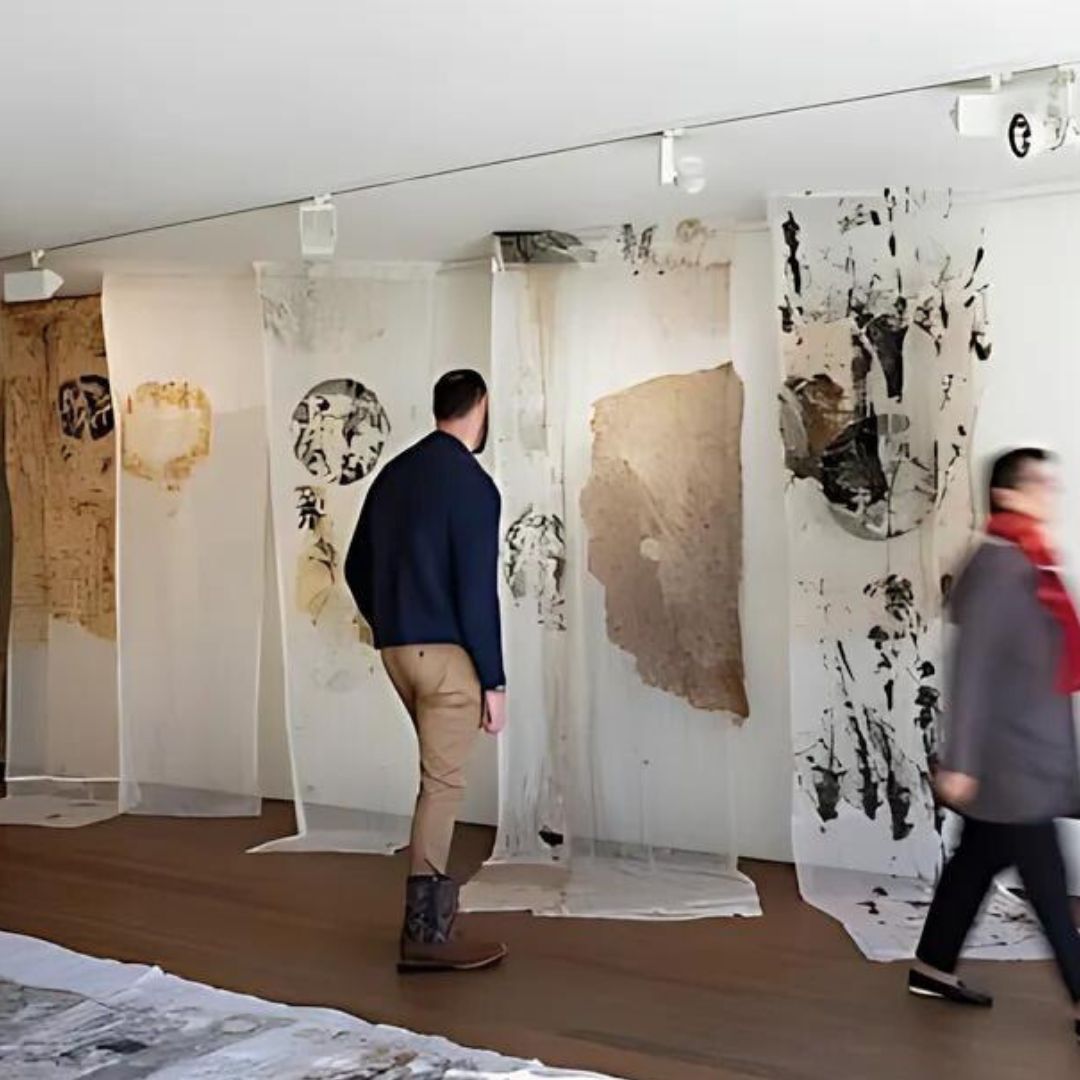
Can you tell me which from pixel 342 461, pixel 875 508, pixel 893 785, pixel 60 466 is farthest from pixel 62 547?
pixel 893 785

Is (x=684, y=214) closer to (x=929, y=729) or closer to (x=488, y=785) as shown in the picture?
(x=929, y=729)

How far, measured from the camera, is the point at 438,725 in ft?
12.1

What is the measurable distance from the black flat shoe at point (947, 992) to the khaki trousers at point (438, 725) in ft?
3.89

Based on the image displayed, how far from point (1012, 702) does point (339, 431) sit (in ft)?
9.39

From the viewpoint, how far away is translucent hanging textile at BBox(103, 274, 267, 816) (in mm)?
5578

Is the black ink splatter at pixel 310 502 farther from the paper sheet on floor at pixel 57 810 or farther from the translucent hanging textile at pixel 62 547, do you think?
the paper sheet on floor at pixel 57 810

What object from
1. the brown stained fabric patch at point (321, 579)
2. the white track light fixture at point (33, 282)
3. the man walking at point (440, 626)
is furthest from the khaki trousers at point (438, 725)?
the white track light fixture at point (33, 282)

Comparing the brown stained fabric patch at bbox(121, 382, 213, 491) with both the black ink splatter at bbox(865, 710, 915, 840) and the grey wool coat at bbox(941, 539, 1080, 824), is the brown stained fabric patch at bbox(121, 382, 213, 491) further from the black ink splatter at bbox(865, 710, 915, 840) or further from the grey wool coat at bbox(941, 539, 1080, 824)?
the grey wool coat at bbox(941, 539, 1080, 824)

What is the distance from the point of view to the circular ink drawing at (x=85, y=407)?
5965mm

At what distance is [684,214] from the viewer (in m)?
4.53

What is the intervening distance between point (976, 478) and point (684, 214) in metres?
1.20

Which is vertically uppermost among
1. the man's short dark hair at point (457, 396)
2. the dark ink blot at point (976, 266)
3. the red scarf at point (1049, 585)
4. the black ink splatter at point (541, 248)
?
the black ink splatter at point (541, 248)

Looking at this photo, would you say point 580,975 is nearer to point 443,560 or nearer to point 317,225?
point 443,560

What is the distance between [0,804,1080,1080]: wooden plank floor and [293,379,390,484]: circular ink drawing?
1.38 m
